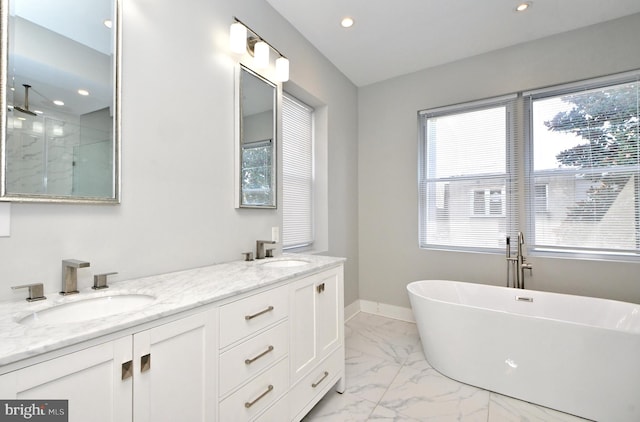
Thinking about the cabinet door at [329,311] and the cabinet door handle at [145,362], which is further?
the cabinet door at [329,311]

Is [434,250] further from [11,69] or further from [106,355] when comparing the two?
[11,69]

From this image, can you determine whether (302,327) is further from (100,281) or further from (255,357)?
(100,281)

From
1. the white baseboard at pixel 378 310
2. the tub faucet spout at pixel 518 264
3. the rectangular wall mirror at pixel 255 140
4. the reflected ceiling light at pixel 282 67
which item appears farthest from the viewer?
the white baseboard at pixel 378 310

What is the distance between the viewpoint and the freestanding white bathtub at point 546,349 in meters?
1.61

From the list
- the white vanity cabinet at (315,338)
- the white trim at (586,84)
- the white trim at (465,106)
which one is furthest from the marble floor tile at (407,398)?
the white trim at (586,84)

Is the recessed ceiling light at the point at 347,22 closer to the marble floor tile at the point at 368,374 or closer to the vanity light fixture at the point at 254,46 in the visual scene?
the vanity light fixture at the point at 254,46

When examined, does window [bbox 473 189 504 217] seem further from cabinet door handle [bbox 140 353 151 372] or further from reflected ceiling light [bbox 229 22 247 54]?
cabinet door handle [bbox 140 353 151 372]

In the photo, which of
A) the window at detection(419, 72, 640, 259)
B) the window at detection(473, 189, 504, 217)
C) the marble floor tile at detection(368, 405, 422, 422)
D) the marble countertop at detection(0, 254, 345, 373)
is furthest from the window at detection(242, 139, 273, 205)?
the window at detection(473, 189, 504, 217)

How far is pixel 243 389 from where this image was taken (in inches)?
46.8

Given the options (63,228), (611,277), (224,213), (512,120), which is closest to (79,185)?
(63,228)

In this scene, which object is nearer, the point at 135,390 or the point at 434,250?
the point at 135,390

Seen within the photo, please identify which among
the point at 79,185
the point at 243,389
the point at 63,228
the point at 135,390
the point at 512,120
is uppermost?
the point at 512,120

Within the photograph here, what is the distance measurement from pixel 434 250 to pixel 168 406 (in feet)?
9.11

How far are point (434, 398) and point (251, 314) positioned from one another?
146 cm
